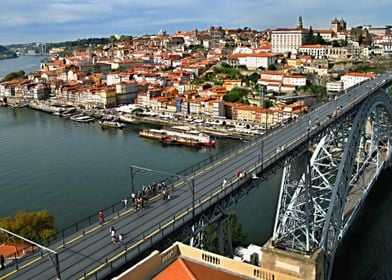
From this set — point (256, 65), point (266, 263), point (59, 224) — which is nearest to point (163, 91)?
point (256, 65)

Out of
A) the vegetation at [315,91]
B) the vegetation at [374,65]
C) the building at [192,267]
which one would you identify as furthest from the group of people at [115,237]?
the vegetation at [374,65]

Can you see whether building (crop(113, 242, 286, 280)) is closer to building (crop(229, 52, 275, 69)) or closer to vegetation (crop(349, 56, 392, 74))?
vegetation (crop(349, 56, 392, 74))

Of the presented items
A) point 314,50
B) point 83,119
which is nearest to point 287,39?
point 314,50

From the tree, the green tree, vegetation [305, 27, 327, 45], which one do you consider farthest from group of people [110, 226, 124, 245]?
vegetation [305, 27, 327, 45]

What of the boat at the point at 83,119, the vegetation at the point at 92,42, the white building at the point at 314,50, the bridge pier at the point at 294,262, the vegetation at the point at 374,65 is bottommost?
the bridge pier at the point at 294,262

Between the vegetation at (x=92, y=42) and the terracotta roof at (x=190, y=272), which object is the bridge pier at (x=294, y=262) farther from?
the vegetation at (x=92, y=42)

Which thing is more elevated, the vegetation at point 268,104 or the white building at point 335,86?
the white building at point 335,86

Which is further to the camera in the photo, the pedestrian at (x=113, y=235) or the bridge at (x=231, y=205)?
the pedestrian at (x=113, y=235)
